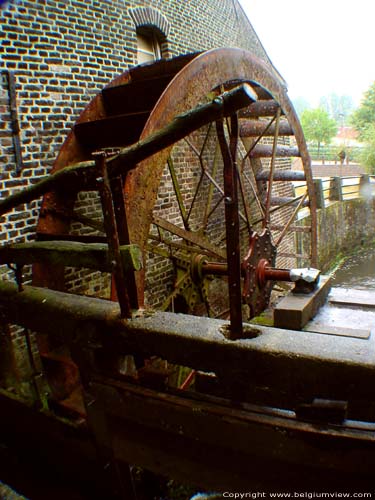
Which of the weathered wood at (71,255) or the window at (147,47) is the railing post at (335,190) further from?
the weathered wood at (71,255)

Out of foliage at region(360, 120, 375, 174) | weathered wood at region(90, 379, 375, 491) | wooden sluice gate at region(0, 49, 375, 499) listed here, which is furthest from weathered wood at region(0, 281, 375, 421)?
foliage at region(360, 120, 375, 174)

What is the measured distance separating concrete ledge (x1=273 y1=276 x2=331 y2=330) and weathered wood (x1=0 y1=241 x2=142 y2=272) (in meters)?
2.36

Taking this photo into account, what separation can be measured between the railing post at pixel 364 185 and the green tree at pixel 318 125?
2108 centimetres

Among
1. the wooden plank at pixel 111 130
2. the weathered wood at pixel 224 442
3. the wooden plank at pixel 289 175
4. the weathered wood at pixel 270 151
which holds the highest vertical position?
the wooden plank at pixel 111 130

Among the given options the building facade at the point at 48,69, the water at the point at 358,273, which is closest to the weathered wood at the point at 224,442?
the building facade at the point at 48,69

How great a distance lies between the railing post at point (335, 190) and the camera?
14.6 meters

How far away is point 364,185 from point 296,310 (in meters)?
14.0

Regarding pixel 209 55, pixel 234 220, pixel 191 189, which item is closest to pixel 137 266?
pixel 234 220

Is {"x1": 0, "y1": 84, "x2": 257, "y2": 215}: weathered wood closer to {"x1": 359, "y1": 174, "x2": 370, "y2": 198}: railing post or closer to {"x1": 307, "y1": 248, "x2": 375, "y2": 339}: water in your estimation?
{"x1": 307, "y1": 248, "x2": 375, "y2": 339}: water

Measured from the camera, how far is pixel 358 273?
12906 millimetres

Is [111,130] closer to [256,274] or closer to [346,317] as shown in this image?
[256,274]

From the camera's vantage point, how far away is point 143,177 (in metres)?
3.25

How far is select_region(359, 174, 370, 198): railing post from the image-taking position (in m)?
15.9

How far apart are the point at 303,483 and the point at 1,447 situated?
216cm
